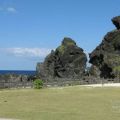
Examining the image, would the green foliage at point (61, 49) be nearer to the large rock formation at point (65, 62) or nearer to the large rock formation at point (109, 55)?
the large rock formation at point (65, 62)

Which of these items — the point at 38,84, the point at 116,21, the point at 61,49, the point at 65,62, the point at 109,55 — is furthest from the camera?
the point at 61,49

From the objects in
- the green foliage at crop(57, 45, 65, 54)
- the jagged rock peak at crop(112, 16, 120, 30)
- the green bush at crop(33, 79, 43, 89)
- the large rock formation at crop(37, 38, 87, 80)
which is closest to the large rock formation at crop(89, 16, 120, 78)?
the jagged rock peak at crop(112, 16, 120, 30)

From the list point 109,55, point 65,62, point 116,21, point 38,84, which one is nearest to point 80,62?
point 65,62

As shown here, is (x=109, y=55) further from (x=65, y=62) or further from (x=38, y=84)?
(x=38, y=84)

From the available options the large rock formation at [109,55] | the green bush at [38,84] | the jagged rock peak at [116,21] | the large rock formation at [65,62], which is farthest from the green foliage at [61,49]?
the green bush at [38,84]

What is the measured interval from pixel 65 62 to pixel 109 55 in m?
17.4

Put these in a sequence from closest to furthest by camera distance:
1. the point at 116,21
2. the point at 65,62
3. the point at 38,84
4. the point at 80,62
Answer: the point at 38,84 → the point at 116,21 → the point at 80,62 → the point at 65,62

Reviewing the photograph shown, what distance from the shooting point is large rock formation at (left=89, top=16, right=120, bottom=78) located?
87938 mm

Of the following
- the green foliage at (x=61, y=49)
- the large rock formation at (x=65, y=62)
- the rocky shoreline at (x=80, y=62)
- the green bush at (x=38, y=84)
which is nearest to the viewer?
the green bush at (x=38, y=84)

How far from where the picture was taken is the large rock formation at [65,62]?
104 metres

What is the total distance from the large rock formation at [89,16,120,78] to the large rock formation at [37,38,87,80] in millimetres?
4808

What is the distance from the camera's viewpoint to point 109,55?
91.3 metres

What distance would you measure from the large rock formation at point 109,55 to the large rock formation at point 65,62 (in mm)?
4808

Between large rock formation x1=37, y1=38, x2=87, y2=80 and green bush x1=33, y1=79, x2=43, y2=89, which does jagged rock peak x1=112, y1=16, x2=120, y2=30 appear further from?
green bush x1=33, y1=79, x2=43, y2=89
